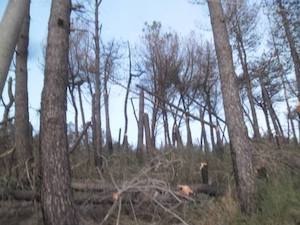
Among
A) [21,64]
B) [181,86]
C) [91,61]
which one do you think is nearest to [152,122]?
[181,86]

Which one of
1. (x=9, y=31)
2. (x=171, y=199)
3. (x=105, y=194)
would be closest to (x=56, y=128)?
(x=9, y=31)

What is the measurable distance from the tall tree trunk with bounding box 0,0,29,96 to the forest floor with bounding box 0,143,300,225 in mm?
2869

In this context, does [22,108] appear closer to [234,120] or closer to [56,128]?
[56,128]

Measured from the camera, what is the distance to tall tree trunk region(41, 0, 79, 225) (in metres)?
6.64

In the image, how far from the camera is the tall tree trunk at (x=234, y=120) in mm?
7789

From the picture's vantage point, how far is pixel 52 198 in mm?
Answer: 6648

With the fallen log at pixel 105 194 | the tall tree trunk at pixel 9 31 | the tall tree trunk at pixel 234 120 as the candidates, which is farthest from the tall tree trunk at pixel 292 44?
the tall tree trunk at pixel 9 31

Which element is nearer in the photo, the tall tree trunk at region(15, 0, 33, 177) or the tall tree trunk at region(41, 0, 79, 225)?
the tall tree trunk at region(41, 0, 79, 225)

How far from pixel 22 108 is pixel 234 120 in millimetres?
5078

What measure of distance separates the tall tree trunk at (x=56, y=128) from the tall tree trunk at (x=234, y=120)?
9.50 ft

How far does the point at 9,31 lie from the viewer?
6.30 metres

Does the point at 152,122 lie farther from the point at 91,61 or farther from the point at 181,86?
the point at 91,61

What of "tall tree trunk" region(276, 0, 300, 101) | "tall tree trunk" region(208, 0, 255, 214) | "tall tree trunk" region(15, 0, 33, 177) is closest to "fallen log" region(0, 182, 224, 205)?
"tall tree trunk" region(208, 0, 255, 214)

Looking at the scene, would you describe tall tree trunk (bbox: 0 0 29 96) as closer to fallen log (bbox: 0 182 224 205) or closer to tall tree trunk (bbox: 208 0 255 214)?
fallen log (bbox: 0 182 224 205)
